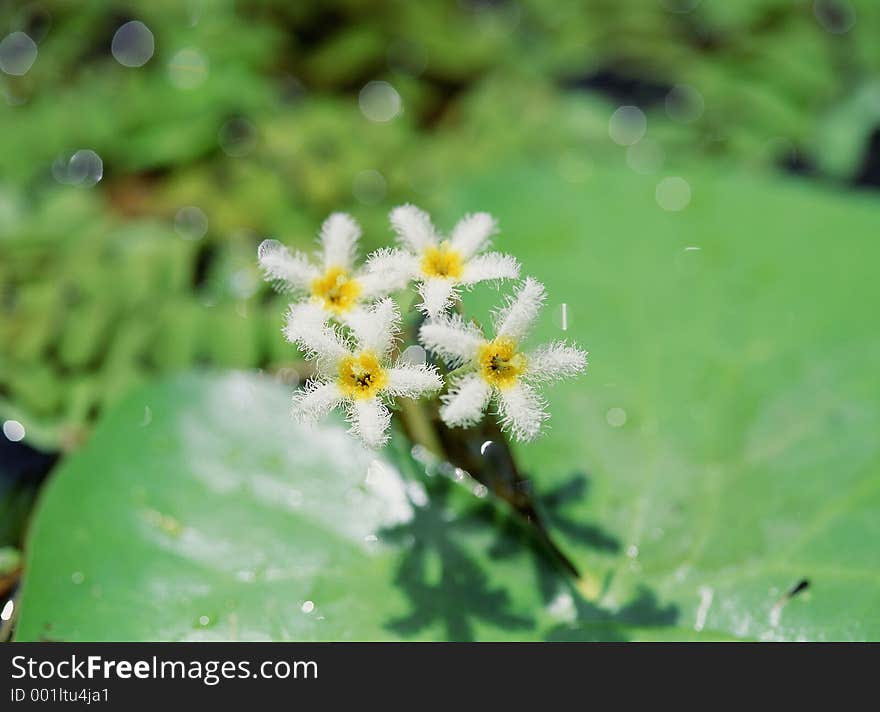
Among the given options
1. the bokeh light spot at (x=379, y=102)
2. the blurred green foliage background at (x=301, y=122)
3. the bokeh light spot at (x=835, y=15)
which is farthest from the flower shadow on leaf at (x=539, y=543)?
the bokeh light spot at (x=835, y=15)

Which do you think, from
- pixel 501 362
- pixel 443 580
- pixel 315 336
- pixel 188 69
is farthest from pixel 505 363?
pixel 188 69

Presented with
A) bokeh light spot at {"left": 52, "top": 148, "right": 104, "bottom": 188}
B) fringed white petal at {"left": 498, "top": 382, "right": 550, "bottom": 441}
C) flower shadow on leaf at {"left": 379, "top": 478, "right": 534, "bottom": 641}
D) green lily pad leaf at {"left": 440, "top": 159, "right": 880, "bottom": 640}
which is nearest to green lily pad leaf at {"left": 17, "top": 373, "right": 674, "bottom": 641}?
flower shadow on leaf at {"left": 379, "top": 478, "right": 534, "bottom": 641}

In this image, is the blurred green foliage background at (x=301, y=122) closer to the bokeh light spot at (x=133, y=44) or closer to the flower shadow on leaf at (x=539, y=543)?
the bokeh light spot at (x=133, y=44)

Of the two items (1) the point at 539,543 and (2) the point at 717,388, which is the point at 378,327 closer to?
(1) the point at 539,543
